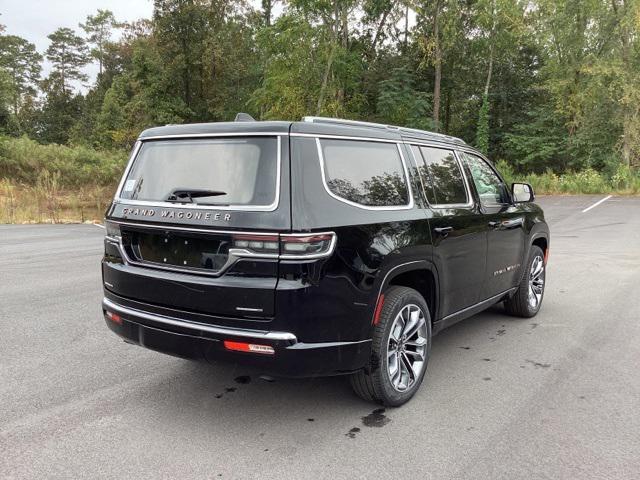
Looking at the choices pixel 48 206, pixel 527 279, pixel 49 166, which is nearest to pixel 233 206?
pixel 527 279

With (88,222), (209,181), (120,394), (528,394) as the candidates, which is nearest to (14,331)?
(120,394)

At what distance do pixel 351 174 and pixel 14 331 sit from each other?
153 inches

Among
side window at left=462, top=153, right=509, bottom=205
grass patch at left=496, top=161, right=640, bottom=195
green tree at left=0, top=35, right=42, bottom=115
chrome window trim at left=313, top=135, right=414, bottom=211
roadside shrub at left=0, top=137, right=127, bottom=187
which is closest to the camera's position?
chrome window trim at left=313, top=135, right=414, bottom=211

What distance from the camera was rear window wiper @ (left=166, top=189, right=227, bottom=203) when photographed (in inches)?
125

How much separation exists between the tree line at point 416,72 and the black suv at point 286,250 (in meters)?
29.0

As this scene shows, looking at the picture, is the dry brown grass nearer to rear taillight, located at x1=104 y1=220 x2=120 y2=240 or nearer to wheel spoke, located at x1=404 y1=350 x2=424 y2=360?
rear taillight, located at x1=104 y1=220 x2=120 y2=240

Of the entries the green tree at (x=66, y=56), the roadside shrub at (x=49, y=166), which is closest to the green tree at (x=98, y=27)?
the green tree at (x=66, y=56)

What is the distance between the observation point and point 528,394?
12.6 ft

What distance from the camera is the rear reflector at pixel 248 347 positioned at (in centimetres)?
294

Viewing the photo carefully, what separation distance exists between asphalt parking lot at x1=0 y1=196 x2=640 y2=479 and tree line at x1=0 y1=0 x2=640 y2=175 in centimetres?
2786

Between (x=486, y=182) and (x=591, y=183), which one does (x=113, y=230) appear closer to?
(x=486, y=182)

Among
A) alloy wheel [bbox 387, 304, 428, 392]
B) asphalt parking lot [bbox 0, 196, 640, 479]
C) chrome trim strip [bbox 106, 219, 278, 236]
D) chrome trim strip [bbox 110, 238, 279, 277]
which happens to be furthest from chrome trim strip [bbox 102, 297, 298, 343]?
alloy wheel [bbox 387, 304, 428, 392]

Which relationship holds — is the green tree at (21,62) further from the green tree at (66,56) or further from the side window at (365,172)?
the side window at (365,172)

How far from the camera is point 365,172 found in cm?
352
